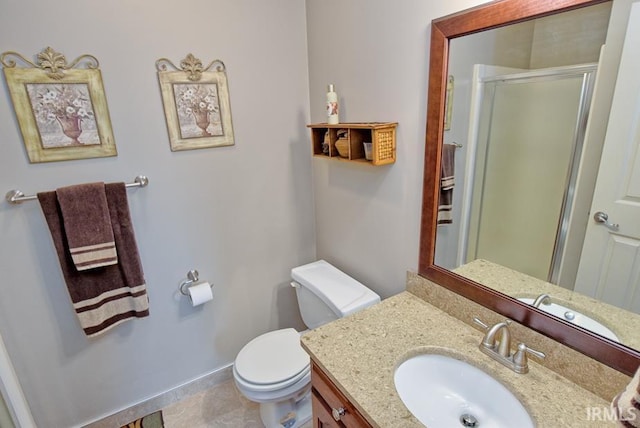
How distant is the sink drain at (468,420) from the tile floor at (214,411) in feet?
3.59

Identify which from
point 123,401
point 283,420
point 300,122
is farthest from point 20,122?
point 283,420

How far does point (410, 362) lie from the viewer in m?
1.06

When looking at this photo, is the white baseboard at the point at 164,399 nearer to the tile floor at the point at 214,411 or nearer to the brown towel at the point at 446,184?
the tile floor at the point at 214,411

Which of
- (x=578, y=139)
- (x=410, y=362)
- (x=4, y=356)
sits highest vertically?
(x=578, y=139)

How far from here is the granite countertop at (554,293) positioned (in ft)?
2.77

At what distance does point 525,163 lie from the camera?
1.00 meters

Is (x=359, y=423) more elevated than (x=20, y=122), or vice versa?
(x=20, y=122)

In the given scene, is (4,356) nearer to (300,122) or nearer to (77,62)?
(77,62)

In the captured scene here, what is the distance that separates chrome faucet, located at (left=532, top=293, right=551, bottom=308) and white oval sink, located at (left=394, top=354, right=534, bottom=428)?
26cm

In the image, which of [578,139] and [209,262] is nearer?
[578,139]

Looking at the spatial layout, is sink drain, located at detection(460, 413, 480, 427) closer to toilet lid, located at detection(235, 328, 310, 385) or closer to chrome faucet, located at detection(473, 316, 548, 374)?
chrome faucet, located at detection(473, 316, 548, 374)

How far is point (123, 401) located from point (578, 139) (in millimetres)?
2339

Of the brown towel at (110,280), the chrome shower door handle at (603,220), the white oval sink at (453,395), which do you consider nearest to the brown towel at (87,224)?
the brown towel at (110,280)

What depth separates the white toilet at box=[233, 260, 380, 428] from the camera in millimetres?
1513
